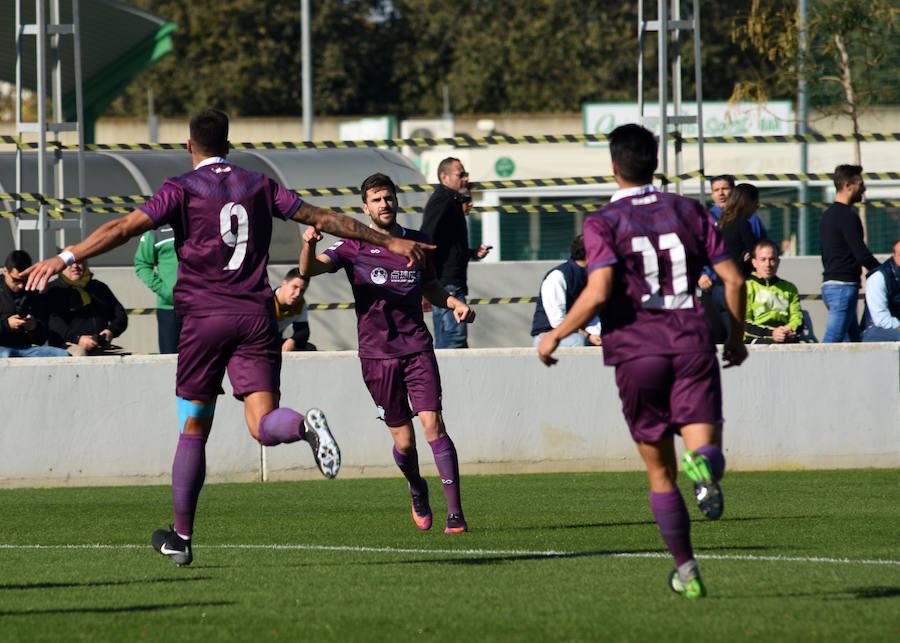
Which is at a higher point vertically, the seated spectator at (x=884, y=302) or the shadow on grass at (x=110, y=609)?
the seated spectator at (x=884, y=302)

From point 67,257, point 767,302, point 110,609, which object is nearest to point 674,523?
point 110,609

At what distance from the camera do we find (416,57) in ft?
182

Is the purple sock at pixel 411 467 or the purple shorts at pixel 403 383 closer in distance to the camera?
the purple shorts at pixel 403 383

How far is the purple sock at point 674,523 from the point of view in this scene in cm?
584

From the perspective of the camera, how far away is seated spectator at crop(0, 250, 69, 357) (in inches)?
492

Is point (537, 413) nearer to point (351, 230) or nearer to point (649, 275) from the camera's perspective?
point (351, 230)

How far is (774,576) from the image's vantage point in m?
6.63

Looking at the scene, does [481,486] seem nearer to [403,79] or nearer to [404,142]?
[404,142]

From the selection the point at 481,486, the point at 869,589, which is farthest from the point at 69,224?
the point at 869,589

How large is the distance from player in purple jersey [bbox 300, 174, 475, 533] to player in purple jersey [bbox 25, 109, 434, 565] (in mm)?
1506

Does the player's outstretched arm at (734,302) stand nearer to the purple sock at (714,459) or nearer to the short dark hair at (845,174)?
the purple sock at (714,459)

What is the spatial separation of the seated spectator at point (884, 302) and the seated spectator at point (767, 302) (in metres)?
0.63

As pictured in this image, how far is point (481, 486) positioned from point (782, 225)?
62.1 ft

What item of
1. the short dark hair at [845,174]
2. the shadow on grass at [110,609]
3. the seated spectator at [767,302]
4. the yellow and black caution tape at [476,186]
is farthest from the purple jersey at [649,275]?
the short dark hair at [845,174]
